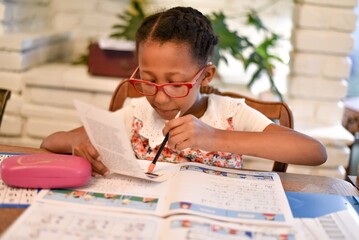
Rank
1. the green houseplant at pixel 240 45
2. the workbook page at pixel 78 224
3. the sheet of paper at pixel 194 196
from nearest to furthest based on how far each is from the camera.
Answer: the workbook page at pixel 78 224, the sheet of paper at pixel 194 196, the green houseplant at pixel 240 45

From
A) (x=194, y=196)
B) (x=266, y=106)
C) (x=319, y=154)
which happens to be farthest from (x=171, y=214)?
(x=266, y=106)

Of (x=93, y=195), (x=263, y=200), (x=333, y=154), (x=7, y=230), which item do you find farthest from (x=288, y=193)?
(x=333, y=154)

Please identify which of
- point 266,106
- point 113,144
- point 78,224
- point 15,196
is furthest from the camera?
point 266,106

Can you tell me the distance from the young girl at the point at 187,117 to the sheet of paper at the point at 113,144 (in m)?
0.03

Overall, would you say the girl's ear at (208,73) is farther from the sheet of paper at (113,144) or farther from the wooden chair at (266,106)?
the sheet of paper at (113,144)

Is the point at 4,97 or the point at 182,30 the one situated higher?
the point at 182,30

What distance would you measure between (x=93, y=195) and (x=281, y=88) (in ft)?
5.05

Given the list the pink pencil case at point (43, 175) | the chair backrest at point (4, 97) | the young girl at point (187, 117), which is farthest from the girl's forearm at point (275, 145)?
the chair backrest at point (4, 97)

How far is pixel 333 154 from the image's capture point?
2.03 m

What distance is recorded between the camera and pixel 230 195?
92 centimetres

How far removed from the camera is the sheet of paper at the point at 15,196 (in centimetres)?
83

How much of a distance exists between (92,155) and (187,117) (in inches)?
8.7

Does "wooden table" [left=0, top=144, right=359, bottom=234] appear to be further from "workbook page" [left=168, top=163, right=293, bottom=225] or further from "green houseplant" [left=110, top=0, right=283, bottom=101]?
"green houseplant" [left=110, top=0, right=283, bottom=101]

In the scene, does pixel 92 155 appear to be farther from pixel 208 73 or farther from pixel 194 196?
pixel 208 73
